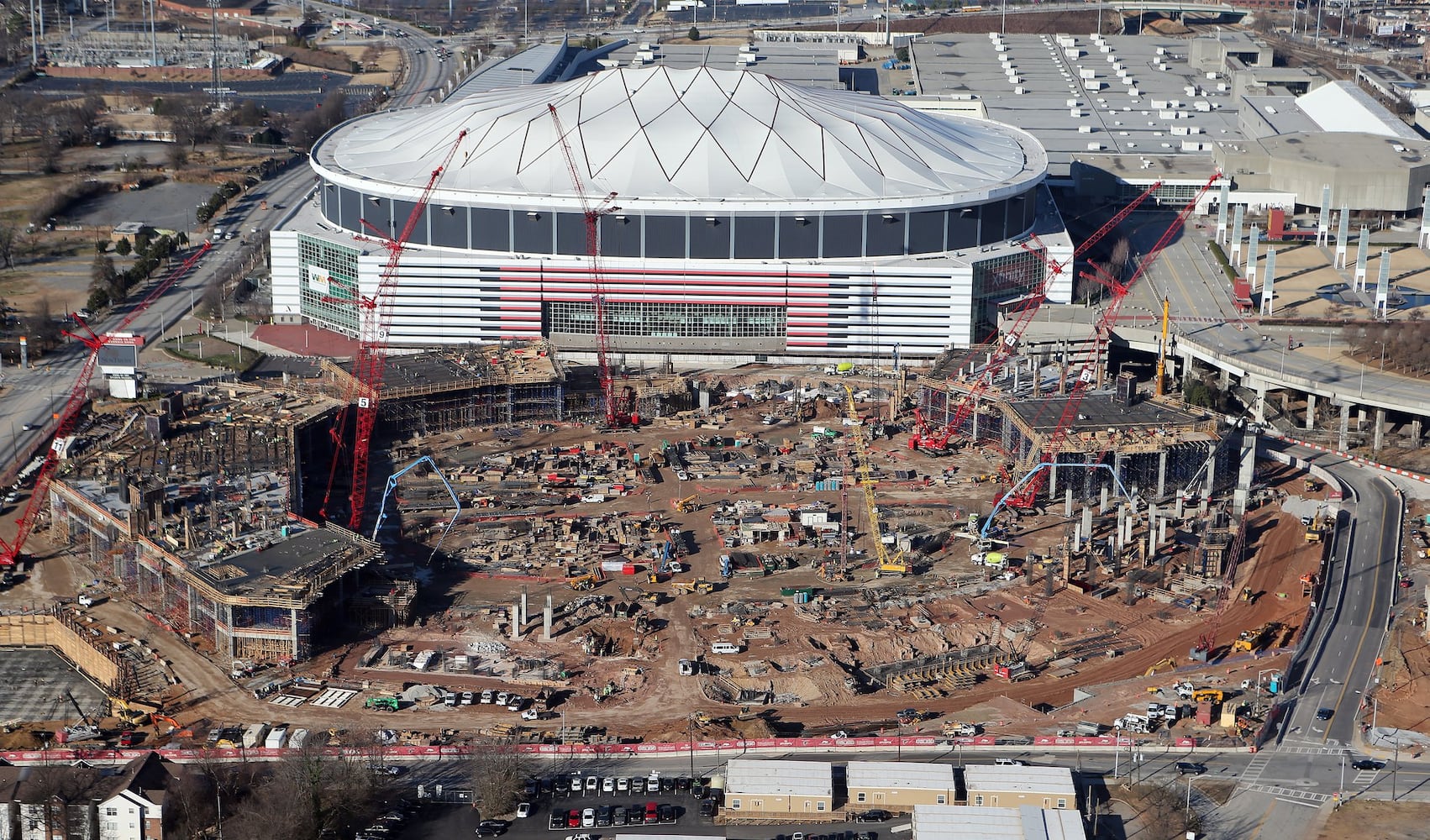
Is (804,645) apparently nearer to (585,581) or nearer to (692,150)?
(585,581)

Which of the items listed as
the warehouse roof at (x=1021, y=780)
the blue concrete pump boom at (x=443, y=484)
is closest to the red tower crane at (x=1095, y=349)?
the blue concrete pump boom at (x=443, y=484)

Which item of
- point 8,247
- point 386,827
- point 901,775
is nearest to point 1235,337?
point 901,775

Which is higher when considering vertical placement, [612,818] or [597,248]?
[597,248]

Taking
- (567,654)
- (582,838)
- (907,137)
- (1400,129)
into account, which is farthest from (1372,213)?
(582,838)

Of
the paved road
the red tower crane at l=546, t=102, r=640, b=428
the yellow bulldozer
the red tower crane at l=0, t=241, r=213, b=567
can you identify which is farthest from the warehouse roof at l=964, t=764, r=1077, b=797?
the red tower crane at l=546, t=102, r=640, b=428

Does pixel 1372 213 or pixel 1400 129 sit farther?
pixel 1400 129

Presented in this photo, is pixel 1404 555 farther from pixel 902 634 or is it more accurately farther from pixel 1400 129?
pixel 1400 129

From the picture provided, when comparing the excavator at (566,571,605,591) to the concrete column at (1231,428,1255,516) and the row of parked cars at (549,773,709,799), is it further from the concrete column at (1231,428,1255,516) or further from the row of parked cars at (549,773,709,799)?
the concrete column at (1231,428,1255,516)
